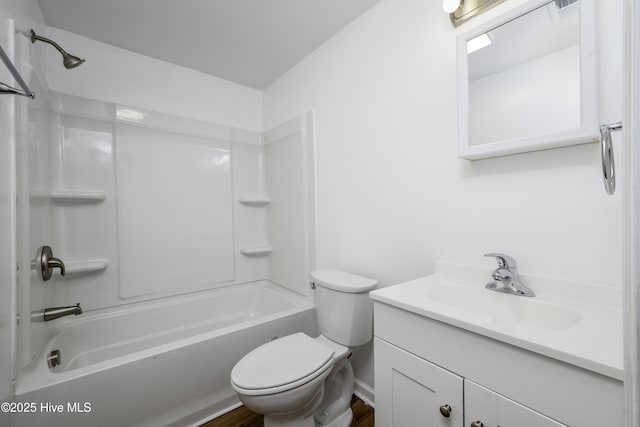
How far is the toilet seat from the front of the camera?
1072mm

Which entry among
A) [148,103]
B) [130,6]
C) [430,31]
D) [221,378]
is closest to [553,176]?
[430,31]

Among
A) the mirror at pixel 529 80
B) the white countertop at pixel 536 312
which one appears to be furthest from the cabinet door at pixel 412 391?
the mirror at pixel 529 80

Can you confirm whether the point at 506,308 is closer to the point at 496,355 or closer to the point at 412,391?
the point at 496,355

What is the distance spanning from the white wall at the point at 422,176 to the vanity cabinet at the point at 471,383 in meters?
0.45

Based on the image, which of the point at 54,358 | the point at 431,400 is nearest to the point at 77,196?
the point at 54,358

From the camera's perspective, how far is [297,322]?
1.74 metres

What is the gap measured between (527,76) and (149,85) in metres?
2.38

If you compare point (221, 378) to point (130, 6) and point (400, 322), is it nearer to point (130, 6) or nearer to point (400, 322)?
point (400, 322)

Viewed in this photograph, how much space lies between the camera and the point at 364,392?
1.60 m

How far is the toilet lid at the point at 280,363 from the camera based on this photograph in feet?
3.59

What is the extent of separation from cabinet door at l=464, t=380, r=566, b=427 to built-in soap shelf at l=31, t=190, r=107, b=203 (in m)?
2.22

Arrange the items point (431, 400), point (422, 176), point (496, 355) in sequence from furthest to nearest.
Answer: point (422, 176), point (431, 400), point (496, 355)

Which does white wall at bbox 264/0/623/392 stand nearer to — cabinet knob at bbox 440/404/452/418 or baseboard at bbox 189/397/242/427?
cabinet knob at bbox 440/404/452/418

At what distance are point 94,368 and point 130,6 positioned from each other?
1.89m
